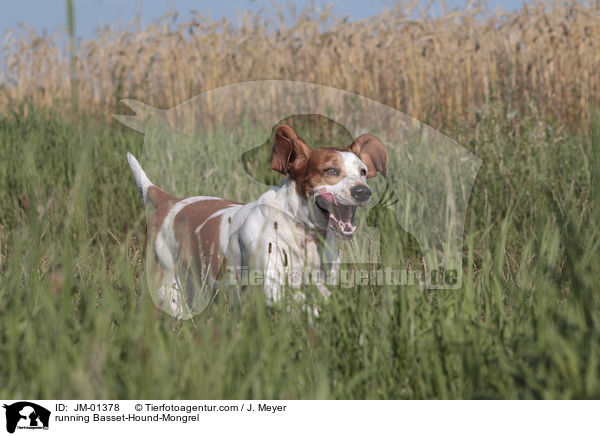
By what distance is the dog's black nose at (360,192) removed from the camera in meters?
2.29

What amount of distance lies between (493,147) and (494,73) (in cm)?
405

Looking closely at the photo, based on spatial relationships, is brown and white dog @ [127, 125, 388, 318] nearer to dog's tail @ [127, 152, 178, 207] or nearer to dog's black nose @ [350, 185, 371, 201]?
dog's black nose @ [350, 185, 371, 201]

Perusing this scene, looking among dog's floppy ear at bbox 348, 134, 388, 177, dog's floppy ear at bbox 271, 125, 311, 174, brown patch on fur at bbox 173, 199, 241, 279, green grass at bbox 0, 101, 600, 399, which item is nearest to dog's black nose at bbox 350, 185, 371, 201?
dog's floppy ear at bbox 348, 134, 388, 177

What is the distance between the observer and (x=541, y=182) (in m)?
3.95

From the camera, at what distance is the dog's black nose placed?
229cm

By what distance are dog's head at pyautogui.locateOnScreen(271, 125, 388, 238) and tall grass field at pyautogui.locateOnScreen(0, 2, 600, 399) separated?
33 cm

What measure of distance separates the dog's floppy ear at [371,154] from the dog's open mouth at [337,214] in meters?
0.17

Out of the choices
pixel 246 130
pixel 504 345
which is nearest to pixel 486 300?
pixel 504 345

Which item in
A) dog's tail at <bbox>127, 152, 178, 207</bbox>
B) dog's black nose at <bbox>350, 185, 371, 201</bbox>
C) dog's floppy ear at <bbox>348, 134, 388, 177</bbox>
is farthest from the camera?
dog's tail at <bbox>127, 152, 178, 207</bbox>

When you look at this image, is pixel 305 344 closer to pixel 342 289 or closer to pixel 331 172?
pixel 342 289

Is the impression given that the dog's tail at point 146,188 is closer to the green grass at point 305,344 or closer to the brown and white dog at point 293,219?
the brown and white dog at point 293,219

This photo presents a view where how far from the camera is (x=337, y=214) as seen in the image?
243cm

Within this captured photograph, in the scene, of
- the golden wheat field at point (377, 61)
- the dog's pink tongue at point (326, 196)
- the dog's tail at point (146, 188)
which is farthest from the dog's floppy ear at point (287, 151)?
the golden wheat field at point (377, 61)
